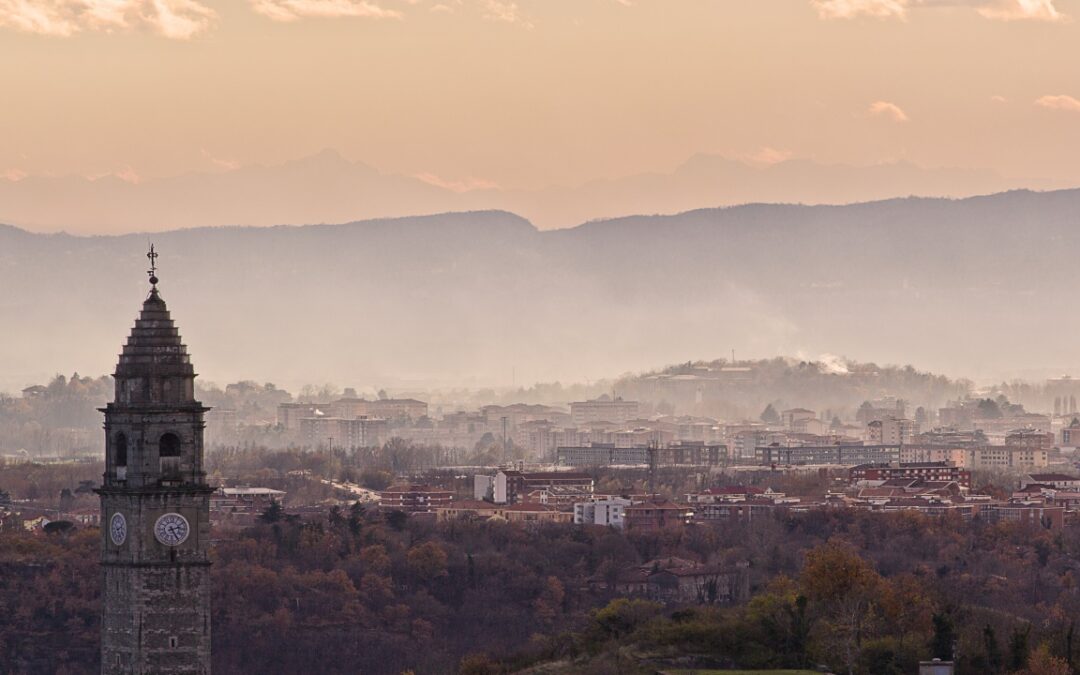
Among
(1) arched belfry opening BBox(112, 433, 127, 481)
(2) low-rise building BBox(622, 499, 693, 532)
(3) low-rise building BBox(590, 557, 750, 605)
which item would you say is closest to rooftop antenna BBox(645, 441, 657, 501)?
(2) low-rise building BBox(622, 499, 693, 532)

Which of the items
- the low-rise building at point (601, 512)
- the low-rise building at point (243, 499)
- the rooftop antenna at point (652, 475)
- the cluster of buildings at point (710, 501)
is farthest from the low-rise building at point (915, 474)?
the low-rise building at point (243, 499)

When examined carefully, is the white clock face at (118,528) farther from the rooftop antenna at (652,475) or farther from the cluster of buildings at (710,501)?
the rooftop antenna at (652,475)

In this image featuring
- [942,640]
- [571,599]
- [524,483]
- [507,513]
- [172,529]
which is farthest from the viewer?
[524,483]

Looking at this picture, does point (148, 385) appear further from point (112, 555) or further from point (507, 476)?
point (507, 476)

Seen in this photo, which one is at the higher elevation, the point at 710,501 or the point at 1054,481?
the point at 1054,481

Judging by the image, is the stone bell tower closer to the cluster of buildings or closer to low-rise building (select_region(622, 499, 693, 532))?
the cluster of buildings

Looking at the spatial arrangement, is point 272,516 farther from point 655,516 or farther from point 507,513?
point 507,513

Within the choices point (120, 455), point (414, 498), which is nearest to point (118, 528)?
point (120, 455)
